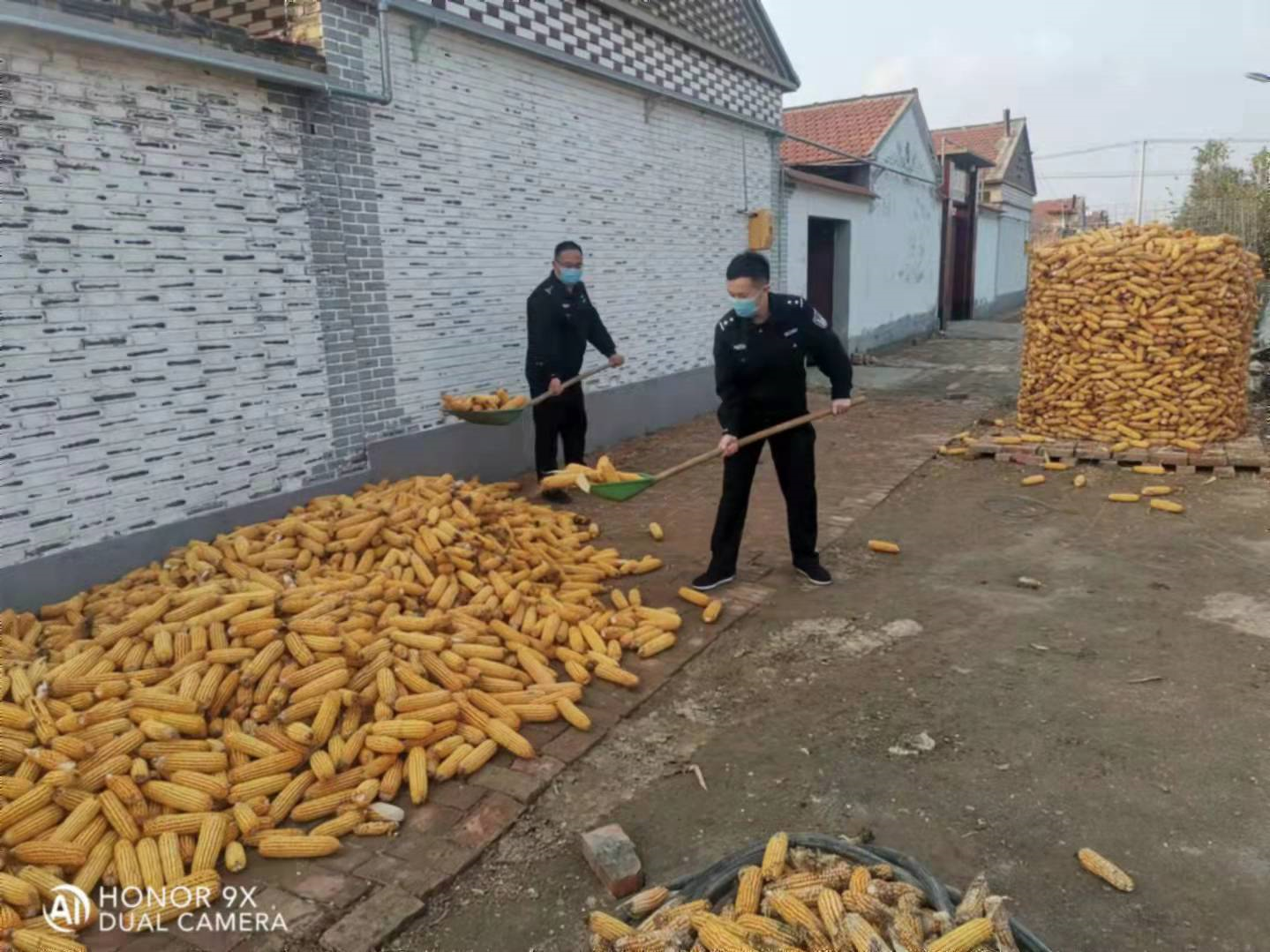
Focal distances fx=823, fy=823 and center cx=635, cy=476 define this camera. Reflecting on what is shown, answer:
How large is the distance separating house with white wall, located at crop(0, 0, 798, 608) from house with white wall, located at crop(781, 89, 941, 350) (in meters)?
5.87

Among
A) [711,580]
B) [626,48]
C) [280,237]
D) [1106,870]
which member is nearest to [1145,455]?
[711,580]

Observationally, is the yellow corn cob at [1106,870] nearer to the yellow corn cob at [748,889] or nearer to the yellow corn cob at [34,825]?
the yellow corn cob at [748,889]

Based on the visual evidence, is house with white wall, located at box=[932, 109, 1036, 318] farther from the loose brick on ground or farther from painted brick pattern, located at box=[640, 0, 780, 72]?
the loose brick on ground

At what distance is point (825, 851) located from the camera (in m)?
2.76

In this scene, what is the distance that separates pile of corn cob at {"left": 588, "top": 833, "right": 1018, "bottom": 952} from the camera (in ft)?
7.27

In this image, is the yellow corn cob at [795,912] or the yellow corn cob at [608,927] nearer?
the yellow corn cob at [795,912]

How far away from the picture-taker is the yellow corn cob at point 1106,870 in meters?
2.81

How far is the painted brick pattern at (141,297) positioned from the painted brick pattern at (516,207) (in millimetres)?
1170

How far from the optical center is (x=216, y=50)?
5.30 m

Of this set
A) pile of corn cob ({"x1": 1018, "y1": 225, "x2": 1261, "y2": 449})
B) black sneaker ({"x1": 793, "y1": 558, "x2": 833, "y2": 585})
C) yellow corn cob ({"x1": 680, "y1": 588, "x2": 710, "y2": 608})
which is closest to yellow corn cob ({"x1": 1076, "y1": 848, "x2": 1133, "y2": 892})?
yellow corn cob ({"x1": 680, "y1": 588, "x2": 710, "y2": 608})

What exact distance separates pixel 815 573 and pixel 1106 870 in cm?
299

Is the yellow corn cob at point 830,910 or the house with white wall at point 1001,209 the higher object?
the house with white wall at point 1001,209

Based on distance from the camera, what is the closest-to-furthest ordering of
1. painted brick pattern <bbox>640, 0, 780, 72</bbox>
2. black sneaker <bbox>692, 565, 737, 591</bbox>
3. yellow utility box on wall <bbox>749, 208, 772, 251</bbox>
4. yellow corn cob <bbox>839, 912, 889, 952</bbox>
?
yellow corn cob <bbox>839, 912, 889, 952</bbox> < black sneaker <bbox>692, 565, 737, 591</bbox> < painted brick pattern <bbox>640, 0, 780, 72</bbox> < yellow utility box on wall <bbox>749, 208, 772, 251</bbox>

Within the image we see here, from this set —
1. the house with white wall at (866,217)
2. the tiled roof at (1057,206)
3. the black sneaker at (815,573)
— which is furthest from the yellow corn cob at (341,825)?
the tiled roof at (1057,206)
